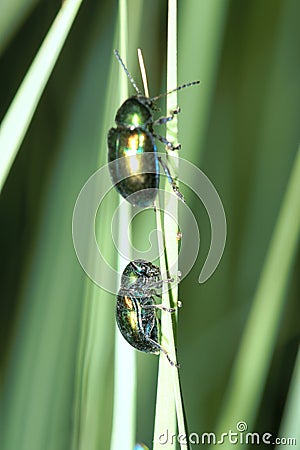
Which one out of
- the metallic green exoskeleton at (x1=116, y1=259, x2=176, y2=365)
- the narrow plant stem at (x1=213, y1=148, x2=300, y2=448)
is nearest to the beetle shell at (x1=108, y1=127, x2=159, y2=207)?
the metallic green exoskeleton at (x1=116, y1=259, x2=176, y2=365)

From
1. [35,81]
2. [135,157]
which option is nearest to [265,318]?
[135,157]

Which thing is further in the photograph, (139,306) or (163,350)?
(139,306)

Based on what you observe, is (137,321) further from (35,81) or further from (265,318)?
(35,81)

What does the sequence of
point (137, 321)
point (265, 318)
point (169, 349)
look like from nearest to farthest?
point (169, 349) < point (137, 321) < point (265, 318)

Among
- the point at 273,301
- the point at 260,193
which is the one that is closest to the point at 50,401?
the point at 273,301

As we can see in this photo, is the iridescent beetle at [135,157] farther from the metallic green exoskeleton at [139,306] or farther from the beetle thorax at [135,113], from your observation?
the metallic green exoskeleton at [139,306]

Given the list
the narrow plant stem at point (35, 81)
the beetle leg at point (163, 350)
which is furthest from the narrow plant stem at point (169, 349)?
the narrow plant stem at point (35, 81)

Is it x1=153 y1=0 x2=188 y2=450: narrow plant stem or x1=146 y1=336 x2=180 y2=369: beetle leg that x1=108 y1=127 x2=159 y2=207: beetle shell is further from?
x1=146 y1=336 x2=180 y2=369: beetle leg
